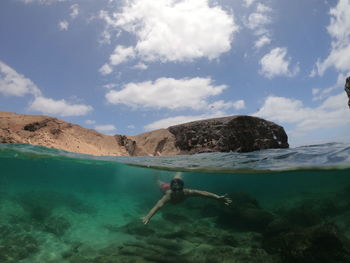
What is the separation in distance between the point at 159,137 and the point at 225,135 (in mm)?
4445

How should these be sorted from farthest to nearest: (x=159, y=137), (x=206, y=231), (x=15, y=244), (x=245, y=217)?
1. (x=159, y=137)
2. (x=245, y=217)
3. (x=206, y=231)
4. (x=15, y=244)

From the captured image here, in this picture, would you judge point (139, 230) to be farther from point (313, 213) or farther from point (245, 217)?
point (313, 213)

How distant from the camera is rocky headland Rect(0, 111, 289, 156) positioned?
1232 centimetres

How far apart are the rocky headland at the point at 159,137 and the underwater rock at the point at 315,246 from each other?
5.30m

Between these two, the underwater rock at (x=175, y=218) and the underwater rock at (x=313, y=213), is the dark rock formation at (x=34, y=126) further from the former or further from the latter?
the underwater rock at (x=313, y=213)

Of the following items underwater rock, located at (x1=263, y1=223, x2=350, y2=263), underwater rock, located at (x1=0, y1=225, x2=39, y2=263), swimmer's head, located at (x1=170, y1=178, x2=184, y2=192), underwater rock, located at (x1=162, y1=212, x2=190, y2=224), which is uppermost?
swimmer's head, located at (x1=170, y1=178, x2=184, y2=192)

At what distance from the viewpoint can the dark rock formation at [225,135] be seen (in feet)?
40.8

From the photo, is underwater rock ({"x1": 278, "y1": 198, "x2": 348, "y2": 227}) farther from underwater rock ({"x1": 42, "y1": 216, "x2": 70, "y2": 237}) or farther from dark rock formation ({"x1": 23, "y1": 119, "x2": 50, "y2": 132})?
dark rock formation ({"x1": 23, "y1": 119, "x2": 50, "y2": 132})

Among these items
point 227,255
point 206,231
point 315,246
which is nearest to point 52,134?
point 206,231

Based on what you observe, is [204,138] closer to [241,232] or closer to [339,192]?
[241,232]

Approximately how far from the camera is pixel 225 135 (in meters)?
12.4

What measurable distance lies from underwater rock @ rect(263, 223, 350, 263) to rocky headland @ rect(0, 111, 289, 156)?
17.4ft

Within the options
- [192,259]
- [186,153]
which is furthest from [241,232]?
[186,153]

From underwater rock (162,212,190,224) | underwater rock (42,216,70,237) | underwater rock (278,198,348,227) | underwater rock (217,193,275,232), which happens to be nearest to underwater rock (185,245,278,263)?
underwater rock (217,193,275,232)
